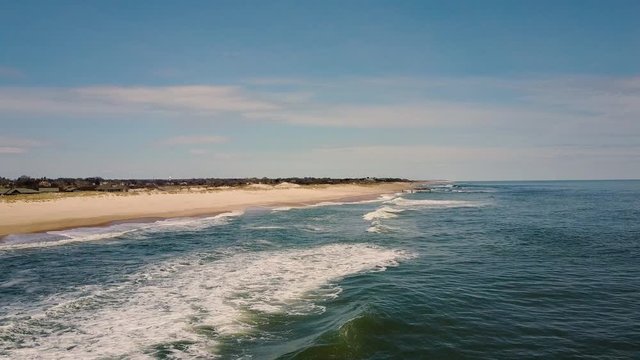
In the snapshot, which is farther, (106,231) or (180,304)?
(106,231)

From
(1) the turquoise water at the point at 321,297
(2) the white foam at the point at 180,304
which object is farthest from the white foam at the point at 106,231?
(2) the white foam at the point at 180,304

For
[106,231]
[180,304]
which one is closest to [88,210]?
[106,231]

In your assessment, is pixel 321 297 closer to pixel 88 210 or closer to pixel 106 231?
pixel 106 231

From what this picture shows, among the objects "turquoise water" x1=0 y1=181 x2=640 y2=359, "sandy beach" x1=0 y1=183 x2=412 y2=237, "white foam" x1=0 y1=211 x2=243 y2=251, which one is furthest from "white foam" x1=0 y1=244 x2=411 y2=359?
"sandy beach" x1=0 y1=183 x2=412 y2=237

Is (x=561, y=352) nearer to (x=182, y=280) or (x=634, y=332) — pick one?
(x=634, y=332)

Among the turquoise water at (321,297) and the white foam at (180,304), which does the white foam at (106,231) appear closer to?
the turquoise water at (321,297)
